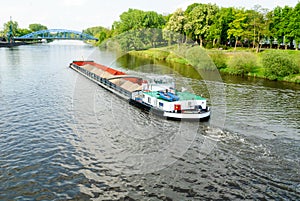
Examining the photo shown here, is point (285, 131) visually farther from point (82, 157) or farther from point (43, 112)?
point (43, 112)

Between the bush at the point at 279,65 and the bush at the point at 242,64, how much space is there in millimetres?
5312

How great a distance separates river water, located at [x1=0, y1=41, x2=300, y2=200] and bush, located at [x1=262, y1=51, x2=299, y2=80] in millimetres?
19041

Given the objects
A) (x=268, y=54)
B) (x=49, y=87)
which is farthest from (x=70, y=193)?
(x=268, y=54)

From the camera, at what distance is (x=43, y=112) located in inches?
1236

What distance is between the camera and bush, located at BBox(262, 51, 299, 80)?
176 feet

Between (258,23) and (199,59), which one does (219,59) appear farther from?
(258,23)

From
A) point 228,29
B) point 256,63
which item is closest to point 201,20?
point 228,29

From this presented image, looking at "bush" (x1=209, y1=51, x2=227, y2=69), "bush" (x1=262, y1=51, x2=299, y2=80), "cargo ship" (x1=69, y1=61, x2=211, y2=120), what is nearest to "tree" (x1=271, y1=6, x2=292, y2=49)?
"bush" (x1=209, y1=51, x2=227, y2=69)

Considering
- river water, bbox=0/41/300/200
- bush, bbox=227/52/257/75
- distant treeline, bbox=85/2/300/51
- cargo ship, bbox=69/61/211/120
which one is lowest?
river water, bbox=0/41/300/200

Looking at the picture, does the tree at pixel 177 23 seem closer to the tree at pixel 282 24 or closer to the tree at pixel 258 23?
the tree at pixel 258 23

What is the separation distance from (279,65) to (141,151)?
1713 inches

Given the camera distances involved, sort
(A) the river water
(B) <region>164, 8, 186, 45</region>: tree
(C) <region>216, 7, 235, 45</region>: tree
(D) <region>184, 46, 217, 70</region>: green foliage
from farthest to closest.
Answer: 1. (B) <region>164, 8, 186, 45</region>: tree
2. (C) <region>216, 7, 235, 45</region>: tree
3. (D) <region>184, 46, 217, 70</region>: green foliage
4. (A) the river water

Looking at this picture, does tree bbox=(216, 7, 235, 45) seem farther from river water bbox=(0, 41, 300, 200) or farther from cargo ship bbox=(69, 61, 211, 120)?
river water bbox=(0, 41, 300, 200)

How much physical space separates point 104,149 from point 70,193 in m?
5.97
